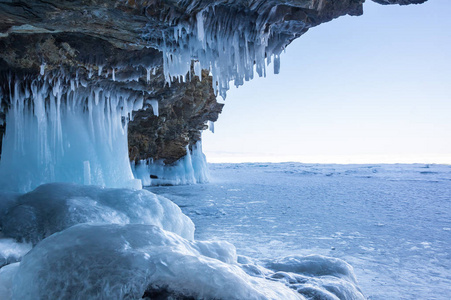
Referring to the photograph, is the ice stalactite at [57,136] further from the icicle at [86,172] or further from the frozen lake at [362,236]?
the frozen lake at [362,236]

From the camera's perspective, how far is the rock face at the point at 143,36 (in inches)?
177

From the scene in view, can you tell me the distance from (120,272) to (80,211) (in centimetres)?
268

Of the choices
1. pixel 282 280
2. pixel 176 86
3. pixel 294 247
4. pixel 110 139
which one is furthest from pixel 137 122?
pixel 282 280

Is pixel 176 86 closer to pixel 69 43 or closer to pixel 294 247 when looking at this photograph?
pixel 69 43

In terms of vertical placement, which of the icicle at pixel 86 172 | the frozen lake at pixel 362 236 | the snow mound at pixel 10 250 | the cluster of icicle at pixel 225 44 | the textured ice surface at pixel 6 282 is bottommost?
the frozen lake at pixel 362 236

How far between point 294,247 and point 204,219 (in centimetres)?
322

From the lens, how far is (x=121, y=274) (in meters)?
2.31

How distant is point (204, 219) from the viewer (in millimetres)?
Result: 8117

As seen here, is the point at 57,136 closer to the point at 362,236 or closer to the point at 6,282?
the point at 6,282

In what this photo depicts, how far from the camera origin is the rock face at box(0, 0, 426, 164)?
4508mm

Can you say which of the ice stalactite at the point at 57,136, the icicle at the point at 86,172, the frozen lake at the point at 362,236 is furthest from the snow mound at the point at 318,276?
the ice stalactite at the point at 57,136

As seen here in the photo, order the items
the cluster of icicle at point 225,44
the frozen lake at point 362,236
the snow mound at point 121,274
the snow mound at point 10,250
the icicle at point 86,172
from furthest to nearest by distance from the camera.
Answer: the icicle at point 86,172 → the cluster of icicle at point 225,44 → the frozen lake at point 362,236 → the snow mound at point 10,250 → the snow mound at point 121,274

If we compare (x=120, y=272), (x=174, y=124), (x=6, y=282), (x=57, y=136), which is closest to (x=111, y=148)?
(x=57, y=136)

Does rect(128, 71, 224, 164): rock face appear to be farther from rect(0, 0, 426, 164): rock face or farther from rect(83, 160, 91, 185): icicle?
rect(0, 0, 426, 164): rock face
